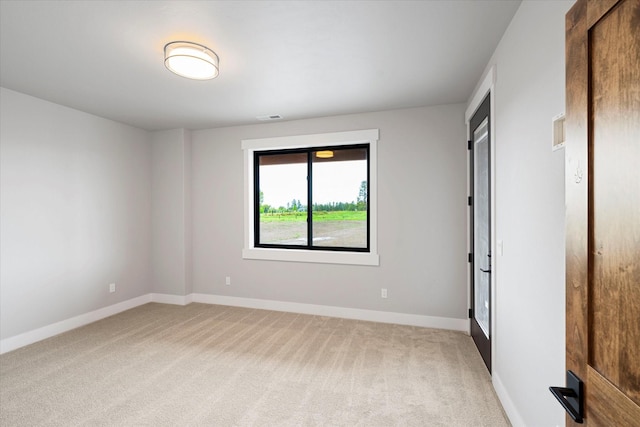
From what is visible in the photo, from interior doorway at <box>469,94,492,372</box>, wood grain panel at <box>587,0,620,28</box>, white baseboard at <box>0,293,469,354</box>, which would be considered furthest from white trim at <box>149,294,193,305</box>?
wood grain panel at <box>587,0,620,28</box>

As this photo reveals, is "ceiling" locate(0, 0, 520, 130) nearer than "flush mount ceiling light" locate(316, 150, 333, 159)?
Yes

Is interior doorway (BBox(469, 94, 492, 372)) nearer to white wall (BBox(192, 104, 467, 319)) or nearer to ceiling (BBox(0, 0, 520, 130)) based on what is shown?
white wall (BBox(192, 104, 467, 319))

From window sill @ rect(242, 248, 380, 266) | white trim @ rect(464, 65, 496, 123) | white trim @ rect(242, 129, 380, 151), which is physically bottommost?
window sill @ rect(242, 248, 380, 266)

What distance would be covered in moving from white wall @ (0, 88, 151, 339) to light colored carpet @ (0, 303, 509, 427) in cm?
51

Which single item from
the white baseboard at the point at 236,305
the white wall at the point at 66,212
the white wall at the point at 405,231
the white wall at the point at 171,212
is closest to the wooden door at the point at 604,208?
the white wall at the point at 405,231

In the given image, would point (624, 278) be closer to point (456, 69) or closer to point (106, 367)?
point (456, 69)

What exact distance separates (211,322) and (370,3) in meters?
3.76

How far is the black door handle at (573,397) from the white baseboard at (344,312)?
300 centimetres

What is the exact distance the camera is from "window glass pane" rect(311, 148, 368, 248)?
13.8 ft

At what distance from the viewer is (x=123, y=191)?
4.44 metres

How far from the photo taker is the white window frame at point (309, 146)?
394cm

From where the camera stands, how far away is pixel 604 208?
0.74m

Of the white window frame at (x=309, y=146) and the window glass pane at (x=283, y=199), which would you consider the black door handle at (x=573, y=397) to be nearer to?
the white window frame at (x=309, y=146)

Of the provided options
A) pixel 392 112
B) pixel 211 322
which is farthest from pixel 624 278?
pixel 211 322
